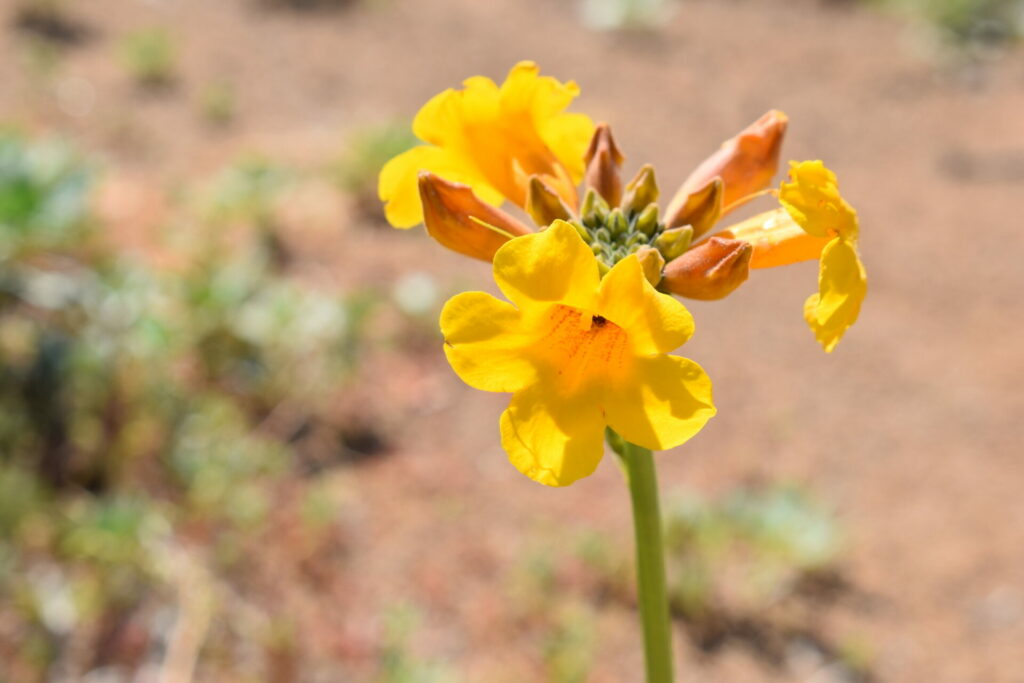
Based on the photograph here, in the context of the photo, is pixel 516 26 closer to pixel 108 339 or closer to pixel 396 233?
pixel 396 233

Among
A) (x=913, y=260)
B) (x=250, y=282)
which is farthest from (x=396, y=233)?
(x=913, y=260)

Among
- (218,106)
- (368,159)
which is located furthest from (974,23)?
(218,106)

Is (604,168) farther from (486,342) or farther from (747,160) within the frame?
(486,342)

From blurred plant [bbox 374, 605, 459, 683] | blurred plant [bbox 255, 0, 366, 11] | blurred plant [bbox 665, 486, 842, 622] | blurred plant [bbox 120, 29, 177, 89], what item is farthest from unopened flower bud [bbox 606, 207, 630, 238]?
blurred plant [bbox 255, 0, 366, 11]

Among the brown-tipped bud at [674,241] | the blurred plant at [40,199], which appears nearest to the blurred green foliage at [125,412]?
the blurred plant at [40,199]

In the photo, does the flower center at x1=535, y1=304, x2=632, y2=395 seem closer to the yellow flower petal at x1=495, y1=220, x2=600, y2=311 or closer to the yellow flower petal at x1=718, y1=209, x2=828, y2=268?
the yellow flower petal at x1=495, y1=220, x2=600, y2=311

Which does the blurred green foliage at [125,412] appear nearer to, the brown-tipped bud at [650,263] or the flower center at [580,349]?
the flower center at [580,349]
